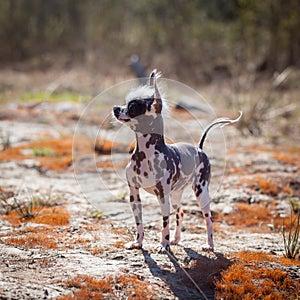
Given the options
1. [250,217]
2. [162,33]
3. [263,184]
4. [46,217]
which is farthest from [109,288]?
[162,33]

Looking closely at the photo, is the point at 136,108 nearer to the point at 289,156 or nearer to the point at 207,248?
the point at 207,248

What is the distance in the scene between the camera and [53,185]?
8.83 m

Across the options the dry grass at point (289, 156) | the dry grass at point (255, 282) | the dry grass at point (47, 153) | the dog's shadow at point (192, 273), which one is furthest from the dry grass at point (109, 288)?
the dry grass at point (289, 156)

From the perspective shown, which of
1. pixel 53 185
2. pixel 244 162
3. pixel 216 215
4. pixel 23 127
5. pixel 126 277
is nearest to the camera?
pixel 126 277

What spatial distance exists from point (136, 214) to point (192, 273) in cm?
92

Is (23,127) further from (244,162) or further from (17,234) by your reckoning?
(17,234)

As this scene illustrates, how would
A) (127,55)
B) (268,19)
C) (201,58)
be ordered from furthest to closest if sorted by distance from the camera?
1. (127,55)
2. (201,58)
3. (268,19)

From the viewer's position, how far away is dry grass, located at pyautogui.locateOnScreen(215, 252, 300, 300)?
4.52 metres

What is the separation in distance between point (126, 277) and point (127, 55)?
23.9 meters

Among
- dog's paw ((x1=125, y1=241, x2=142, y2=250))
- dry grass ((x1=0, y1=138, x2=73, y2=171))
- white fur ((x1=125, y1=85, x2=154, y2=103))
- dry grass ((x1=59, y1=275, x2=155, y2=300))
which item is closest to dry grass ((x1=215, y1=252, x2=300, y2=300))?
dry grass ((x1=59, y1=275, x2=155, y2=300))

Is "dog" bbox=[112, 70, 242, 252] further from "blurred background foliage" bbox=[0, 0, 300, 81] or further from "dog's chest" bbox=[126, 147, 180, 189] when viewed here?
"blurred background foliage" bbox=[0, 0, 300, 81]

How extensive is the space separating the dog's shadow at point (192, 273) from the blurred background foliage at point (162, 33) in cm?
1739

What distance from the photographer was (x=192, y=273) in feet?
16.2

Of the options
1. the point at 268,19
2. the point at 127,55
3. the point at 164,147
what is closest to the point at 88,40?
the point at 127,55
